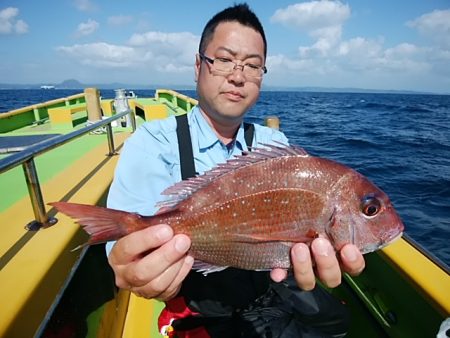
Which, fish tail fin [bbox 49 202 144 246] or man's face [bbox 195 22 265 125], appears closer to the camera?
fish tail fin [bbox 49 202 144 246]

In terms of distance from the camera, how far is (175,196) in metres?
1.66

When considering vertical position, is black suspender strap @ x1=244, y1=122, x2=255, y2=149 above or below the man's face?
below

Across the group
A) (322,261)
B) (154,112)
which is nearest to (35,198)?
(322,261)

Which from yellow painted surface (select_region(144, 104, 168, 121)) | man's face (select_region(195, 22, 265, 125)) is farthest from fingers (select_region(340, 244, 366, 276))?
yellow painted surface (select_region(144, 104, 168, 121))

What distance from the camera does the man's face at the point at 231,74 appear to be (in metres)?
2.04

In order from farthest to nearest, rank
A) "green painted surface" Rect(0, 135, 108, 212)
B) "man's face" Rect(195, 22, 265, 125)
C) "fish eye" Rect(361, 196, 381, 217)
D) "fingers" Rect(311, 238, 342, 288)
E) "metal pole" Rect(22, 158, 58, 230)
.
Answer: "green painted surface" Rect(0, 135, 108, 212) < "man's face" Rect(195, 22, 265, 125) < "metal pole" Rect(22, 158, 58, 230) < "fish eye" Rect(361, 196, 381, 217) < "fingers" Rect(311, 238, 342, 288)

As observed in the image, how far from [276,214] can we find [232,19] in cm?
149

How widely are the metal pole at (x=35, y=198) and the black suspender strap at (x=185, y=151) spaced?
924mm

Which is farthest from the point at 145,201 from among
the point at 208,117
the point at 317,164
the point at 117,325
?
the point at 117,325

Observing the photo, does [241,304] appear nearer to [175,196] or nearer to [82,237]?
[175,196]

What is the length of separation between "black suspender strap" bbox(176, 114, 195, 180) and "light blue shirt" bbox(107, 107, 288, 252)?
0.05 meters

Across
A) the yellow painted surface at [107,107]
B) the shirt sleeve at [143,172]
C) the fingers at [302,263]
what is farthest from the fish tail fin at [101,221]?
the yellow painted surface at [107,107]

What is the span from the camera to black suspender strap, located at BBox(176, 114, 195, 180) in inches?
77.9

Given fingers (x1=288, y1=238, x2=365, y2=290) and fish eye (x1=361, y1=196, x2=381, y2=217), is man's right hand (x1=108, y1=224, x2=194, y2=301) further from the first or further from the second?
fish eye (x1=361, y1=196, x2=381, y2=217)
